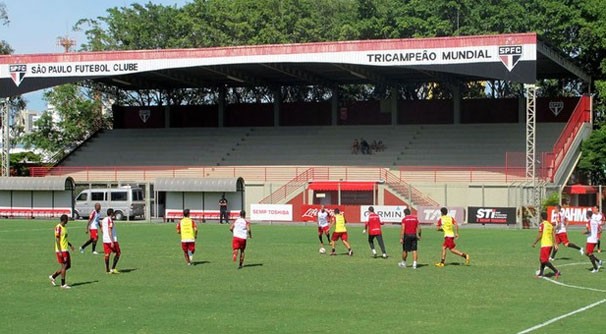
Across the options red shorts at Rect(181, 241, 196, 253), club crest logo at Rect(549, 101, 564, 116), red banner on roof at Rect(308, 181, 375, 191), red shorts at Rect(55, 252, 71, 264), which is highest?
club crest logo at Rect(549, 101, 564, 116)

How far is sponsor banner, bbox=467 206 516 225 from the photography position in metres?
50.6

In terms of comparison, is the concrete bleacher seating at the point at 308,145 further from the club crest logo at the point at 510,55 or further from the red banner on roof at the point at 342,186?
the club crest logo at the point at 510,55

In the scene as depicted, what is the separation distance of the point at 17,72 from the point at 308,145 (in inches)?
787

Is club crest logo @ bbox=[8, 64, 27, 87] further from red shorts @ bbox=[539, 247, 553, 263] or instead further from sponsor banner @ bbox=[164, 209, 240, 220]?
red shorts @ bbox=[539, 247, 553, 263]

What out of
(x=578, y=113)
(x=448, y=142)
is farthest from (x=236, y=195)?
(x=578, y=113)

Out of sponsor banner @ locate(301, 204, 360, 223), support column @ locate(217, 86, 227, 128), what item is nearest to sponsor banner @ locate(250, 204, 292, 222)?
sponsor banner @ locate(301, 204, 360, 223)

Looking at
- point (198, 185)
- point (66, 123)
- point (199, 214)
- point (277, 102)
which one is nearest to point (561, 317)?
point (198, 185)

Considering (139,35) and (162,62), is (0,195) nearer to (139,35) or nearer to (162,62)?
(162,62)

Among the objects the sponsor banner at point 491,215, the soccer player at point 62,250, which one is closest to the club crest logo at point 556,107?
the sponsor banner at point 491,215

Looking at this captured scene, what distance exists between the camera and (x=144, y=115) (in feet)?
255

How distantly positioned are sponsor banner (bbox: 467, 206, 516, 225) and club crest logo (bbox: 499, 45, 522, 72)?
24.2 ft

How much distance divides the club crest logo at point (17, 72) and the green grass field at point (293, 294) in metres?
28.3

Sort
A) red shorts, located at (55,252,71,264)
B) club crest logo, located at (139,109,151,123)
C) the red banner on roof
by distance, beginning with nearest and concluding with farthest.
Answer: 1. red shorts, located at (55,252,71,264)
2. the red banner on roof
3. club crest logo, located at (139,109,151,123)

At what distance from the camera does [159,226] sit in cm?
5134
